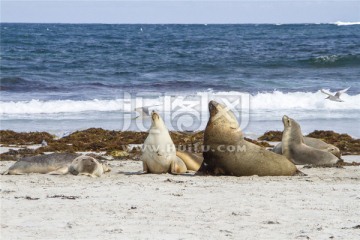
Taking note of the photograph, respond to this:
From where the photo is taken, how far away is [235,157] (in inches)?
357

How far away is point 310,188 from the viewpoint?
8.12 metres

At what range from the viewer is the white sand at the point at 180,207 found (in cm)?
585

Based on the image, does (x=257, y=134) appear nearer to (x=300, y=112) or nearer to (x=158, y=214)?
(x=300, y=112)

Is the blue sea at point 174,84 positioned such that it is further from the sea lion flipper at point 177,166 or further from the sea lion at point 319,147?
the sea lion flipper at point 177,166

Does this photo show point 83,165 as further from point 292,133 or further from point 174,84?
point 174,84

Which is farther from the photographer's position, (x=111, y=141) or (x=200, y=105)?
(x=200, y=105)

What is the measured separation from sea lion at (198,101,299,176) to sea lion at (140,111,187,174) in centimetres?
44

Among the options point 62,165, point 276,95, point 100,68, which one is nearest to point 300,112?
point 276,95

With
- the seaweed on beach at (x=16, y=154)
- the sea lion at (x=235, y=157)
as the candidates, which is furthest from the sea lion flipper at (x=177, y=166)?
the seaweed on beach at (x=16, y=154)

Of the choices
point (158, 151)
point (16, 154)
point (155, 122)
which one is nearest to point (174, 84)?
point (16, 154)

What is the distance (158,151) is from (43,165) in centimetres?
163

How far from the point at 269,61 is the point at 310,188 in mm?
26194

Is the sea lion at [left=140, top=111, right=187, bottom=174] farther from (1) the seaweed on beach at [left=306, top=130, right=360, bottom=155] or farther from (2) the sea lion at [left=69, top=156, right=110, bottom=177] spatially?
(1) the seaweed on beach at [left=306, top=130, right=360, bottom=155]

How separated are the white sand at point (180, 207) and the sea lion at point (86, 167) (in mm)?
202
